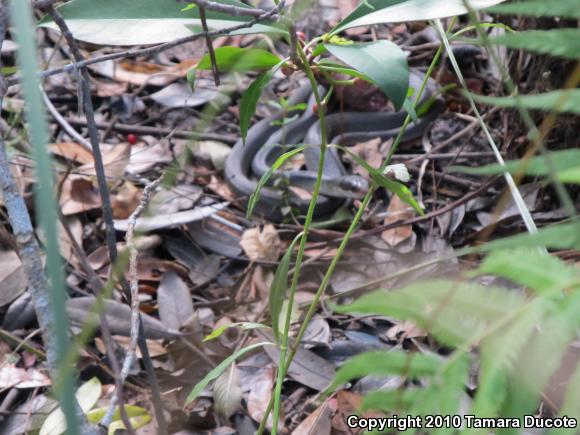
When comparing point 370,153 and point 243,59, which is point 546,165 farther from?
point 370,153

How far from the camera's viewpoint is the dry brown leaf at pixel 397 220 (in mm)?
2207

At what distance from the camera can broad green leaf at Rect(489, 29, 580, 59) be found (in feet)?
1.98

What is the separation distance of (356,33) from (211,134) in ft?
3.56

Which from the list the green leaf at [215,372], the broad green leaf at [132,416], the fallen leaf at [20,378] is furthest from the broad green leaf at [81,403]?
the green leaf at [215,372]

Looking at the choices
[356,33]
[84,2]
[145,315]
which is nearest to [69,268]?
[145,315]

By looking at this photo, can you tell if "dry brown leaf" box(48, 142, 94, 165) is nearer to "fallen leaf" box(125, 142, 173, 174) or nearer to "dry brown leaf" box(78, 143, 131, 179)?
"dry brown leaf" box(78, 143, 131, 179)

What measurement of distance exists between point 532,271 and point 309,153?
3000 millimetres

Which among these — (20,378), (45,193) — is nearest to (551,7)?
(45,193)

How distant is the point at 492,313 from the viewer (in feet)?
1.93

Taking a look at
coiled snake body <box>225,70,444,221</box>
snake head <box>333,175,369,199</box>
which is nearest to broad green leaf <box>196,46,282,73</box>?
coiled snake body <box>225,70,444,221</box>

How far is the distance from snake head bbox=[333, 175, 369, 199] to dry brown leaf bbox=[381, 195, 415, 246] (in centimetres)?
48

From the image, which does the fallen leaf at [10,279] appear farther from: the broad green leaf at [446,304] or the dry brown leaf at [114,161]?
the broad green leaf at [446,304]

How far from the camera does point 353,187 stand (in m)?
2.97

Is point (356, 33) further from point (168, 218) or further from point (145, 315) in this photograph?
point (145, 315)
